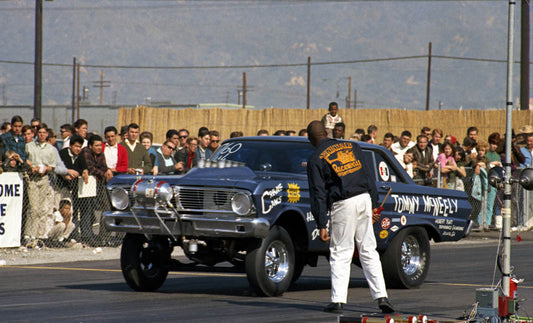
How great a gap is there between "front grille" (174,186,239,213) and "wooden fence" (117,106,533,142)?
20.9 m

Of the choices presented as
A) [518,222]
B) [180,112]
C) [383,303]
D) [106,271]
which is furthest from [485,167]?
[180,112]

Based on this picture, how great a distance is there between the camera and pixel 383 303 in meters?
9.70

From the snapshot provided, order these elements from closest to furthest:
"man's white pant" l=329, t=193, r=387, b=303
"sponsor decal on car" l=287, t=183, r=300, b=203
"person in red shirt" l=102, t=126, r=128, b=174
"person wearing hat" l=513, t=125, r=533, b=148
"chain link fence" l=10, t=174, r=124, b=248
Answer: "man's white pant" l=329, t=193, r=387, b=303, "sponsor decal on car" l=287, t=183, r=300, b=203, "chain link fence" l=10, t=174, r=124, b=248, "person in red shirt" l=102, t=126, r=128, b=174, "person wearing hat" l=513, t=125, r=533, b=148

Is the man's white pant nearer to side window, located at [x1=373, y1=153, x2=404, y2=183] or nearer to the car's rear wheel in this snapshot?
the car's rear wheel

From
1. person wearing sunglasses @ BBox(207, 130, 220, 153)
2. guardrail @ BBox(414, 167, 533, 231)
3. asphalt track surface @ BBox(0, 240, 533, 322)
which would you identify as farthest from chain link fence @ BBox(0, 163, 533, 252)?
guardrail @ BBox(414, 167, 533, 231)

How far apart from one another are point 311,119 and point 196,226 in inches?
996

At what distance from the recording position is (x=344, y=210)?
9938mm

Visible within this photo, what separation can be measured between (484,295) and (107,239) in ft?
34.3

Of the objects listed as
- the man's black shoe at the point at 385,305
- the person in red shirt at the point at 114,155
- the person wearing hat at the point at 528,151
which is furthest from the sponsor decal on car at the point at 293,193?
the person wearing hat at the point at 528,151

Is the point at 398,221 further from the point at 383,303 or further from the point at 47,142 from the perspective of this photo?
the point at 47,142

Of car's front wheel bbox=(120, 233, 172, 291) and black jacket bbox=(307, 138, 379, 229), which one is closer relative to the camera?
black jacket bbox=(307, 138, 379, 229)

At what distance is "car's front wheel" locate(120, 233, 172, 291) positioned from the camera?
38.4 ft

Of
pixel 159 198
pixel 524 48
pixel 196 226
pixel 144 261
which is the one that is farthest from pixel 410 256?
pixel 524 48

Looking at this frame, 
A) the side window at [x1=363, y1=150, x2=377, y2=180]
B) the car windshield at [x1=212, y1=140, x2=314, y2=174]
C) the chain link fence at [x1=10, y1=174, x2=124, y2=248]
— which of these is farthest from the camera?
the chain link fence at [x1=10, y1=174, x2=124, y2=248]
